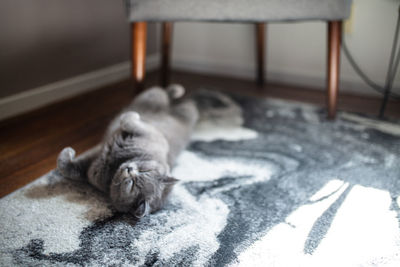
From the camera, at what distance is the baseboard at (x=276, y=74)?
65.8 inches

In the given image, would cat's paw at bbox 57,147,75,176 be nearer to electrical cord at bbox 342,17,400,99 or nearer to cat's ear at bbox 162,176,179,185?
cat's ear at bbox 162,176,179,185

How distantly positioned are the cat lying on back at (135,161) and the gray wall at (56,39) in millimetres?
560

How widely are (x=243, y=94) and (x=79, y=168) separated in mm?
965

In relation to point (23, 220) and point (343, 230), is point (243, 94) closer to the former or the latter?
point (343, 230)

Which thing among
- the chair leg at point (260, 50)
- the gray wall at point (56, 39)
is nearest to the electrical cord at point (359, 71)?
the chair leg at point (260, 50)

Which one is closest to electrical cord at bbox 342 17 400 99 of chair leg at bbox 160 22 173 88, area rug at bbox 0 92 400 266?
area rug at bbox 0 92 400 266

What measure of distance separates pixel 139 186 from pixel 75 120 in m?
0.69

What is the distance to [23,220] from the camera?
773 mm

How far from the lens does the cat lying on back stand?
78 centimetres

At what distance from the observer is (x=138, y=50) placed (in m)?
1.29

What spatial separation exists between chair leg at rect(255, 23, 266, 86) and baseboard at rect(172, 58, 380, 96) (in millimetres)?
120

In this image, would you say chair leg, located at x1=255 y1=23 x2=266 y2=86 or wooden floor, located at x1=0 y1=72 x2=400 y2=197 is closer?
wooden floor, located at x1=0 y1=72 x2=400 y2=197

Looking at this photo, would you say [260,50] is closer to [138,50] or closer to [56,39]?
[138,50]

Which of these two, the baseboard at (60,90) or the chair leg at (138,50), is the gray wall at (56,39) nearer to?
the baseboard at (60,90)
